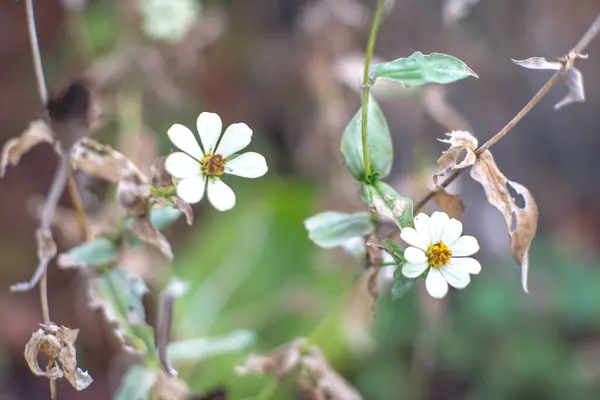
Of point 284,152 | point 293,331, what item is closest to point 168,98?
point 284,152

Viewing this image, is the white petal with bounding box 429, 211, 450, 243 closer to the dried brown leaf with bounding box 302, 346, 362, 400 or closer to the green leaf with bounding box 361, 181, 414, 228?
the green leaf with bounding box 361, 181, 414, 228

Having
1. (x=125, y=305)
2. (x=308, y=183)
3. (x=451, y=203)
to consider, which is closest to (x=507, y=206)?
(x=451, y=203)

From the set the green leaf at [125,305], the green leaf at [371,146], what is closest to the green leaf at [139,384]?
the green leaf at [125,305]

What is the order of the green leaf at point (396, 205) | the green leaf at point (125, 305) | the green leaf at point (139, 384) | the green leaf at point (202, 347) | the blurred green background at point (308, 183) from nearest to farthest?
the green leaf at point (396, 205) → the green leaf at point (125, 305) → the green leaf at point (139, 384) → the green leaf at point (202, 347) → the blurred green background at point (308, 183)

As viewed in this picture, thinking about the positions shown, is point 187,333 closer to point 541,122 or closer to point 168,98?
point 168,98

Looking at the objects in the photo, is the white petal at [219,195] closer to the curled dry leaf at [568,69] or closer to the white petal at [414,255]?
the white petal at [414,255]

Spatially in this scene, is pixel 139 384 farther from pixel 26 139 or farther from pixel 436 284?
pixel 436 284

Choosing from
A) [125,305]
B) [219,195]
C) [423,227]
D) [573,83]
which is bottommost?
[125,305]
